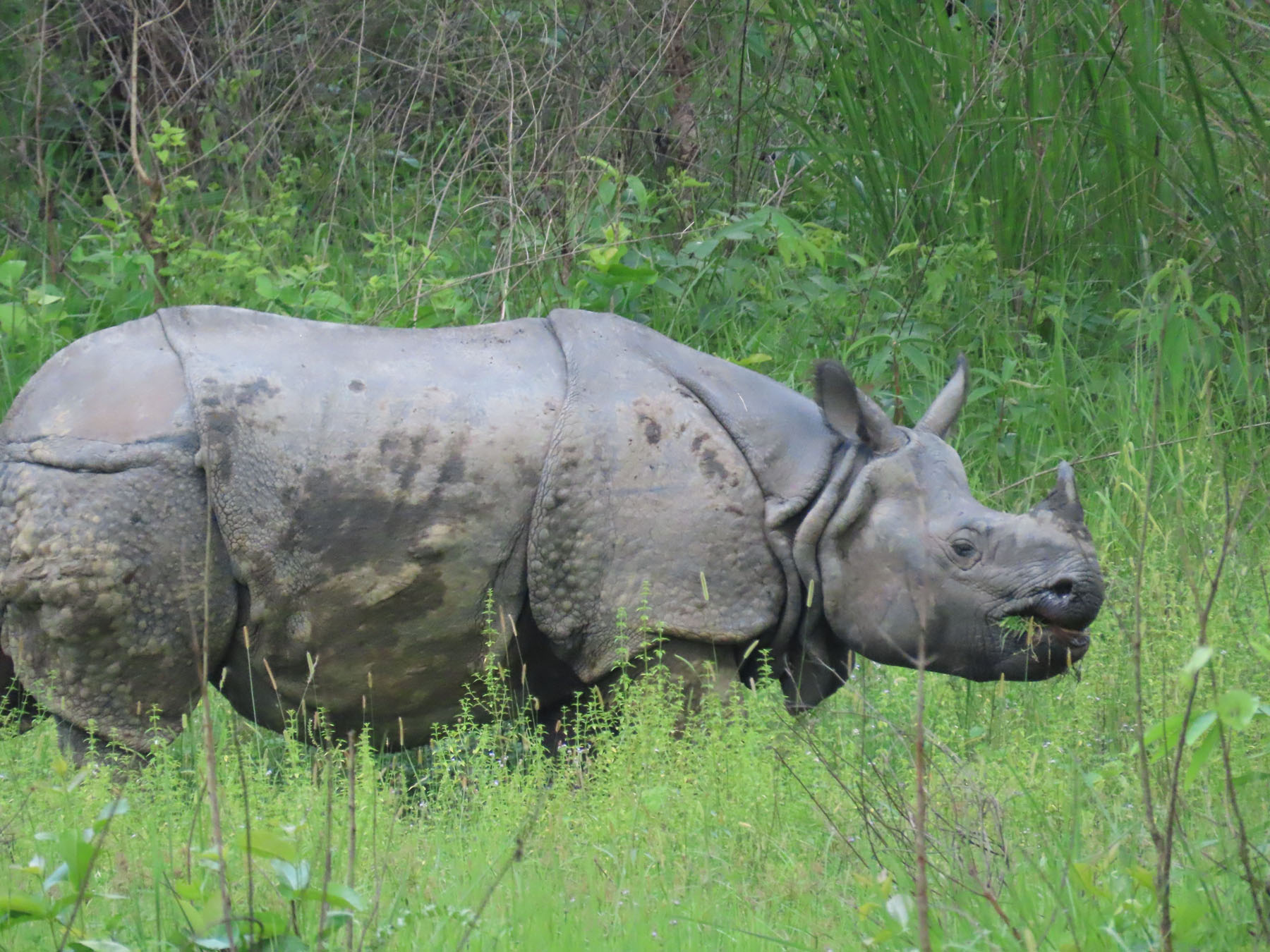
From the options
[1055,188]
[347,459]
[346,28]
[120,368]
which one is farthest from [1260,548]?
[346,28]

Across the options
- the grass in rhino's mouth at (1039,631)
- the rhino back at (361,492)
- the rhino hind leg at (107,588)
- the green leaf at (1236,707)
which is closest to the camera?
the green leaf at (1236,707)

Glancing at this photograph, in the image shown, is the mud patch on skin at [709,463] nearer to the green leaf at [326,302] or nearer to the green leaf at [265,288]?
the green leaf at [326,302]

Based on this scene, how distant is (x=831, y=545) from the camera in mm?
4812

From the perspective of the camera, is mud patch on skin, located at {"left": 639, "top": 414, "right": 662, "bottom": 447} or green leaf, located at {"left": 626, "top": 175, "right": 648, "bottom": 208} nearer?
mud patch on skin, located at {"left": 639, "top": 414, "right": 662, "bottom": 447}

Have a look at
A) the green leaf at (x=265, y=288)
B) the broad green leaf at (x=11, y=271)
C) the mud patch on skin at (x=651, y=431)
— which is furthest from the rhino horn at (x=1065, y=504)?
the broad green leaf at (x=11, y=271)

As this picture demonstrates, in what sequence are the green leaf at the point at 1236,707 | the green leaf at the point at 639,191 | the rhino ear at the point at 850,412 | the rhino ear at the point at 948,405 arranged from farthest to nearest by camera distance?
the green leaf at the point at 639,191
the rhino ear at the point at 948,405
the rhino ear at the point at 850,412
the green leaf at the point at 1236,707

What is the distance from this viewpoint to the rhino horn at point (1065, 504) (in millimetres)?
4770

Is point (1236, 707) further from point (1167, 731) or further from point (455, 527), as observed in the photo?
point (455, 527)

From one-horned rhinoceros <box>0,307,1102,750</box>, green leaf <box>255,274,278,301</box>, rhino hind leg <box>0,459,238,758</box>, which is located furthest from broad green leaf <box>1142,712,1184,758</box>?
green leaf <box>255,274,278,301</box>

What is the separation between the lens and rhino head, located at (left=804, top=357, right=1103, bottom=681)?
471cm

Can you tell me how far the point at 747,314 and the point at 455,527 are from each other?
342 cm

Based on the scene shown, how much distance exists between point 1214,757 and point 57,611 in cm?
279

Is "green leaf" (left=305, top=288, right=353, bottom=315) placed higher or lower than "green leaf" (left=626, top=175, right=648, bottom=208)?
lower

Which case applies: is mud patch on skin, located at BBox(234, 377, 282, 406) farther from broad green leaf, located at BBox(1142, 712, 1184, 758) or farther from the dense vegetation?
broad green leaf, located at BBox(1142, 712, 1184, 758)
